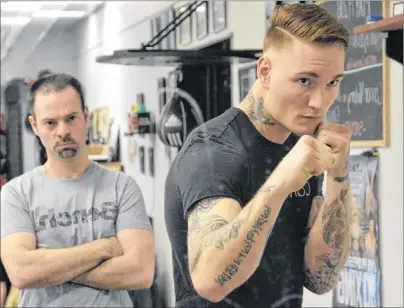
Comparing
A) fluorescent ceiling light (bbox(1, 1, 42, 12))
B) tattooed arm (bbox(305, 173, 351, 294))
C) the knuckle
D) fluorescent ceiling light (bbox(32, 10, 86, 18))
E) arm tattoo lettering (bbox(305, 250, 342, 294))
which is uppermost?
fluorescent ceiling light (bbox(1, 1, 42, 12))

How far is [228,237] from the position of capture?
64cm

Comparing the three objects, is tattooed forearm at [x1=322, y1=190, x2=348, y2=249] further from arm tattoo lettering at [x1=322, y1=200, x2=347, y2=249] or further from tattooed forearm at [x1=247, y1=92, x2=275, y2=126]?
tattooed forearm at [x1=247, y1=92, x2=275, y2=126]

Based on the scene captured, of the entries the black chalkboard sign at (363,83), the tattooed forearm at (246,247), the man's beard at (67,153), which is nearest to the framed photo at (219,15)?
the black chalkboard sign at (363,83)

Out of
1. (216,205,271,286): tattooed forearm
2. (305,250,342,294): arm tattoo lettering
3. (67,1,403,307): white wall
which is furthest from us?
(67,1,403,307): white wall

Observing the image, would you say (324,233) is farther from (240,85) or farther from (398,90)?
(398,90)

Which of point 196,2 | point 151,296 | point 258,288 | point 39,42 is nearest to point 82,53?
point 39,42

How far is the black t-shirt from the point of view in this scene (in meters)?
0.68

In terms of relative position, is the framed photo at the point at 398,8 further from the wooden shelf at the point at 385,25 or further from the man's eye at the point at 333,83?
the man's eye at the point at 333,83

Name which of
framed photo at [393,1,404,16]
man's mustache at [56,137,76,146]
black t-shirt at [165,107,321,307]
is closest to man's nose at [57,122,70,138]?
man's mustache at [56,137,76,146]

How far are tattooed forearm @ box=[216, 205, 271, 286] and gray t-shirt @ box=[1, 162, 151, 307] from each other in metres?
0.31

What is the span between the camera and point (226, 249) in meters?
0.64

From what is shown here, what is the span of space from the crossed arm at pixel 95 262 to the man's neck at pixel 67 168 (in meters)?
0.11

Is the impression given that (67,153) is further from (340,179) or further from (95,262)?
(340,179)

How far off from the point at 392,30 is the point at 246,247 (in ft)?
2.04
